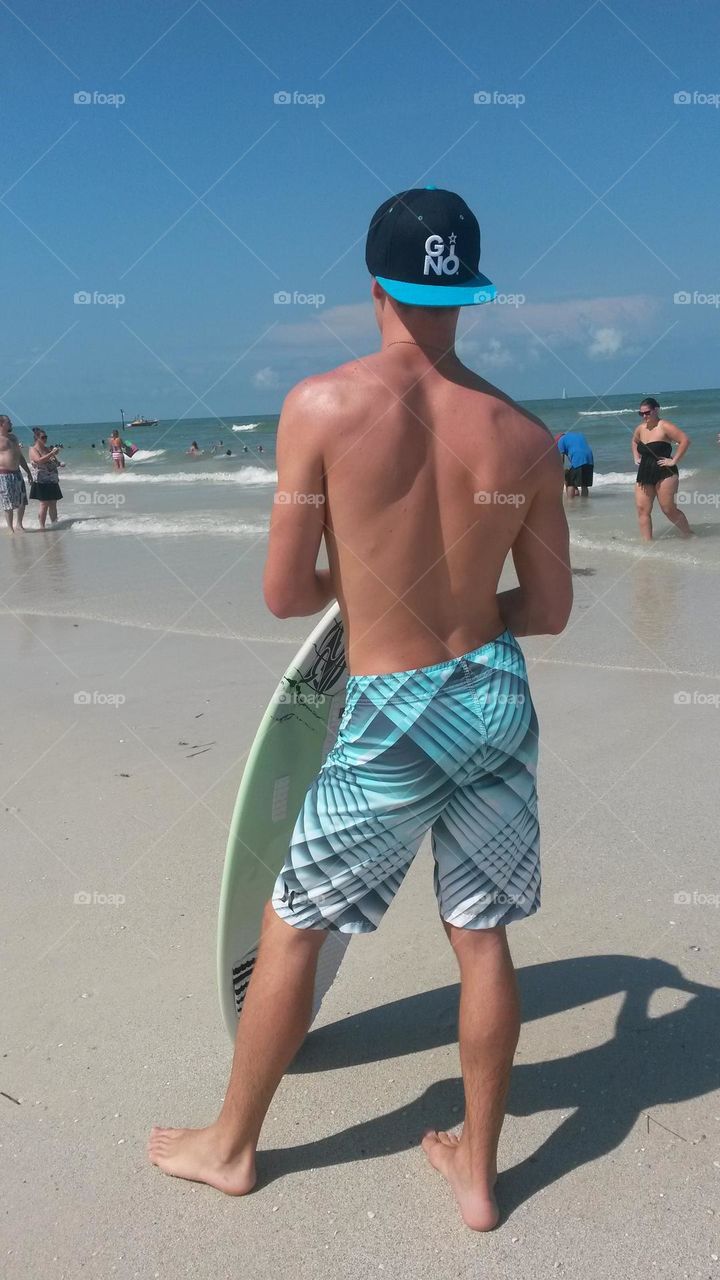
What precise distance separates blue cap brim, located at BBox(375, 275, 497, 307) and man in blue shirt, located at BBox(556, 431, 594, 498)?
1524 cm

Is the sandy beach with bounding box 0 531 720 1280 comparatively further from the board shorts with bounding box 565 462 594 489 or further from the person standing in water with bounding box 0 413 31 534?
the board shorts with bounding box 565 462 594 489

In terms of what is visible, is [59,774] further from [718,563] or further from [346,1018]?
[718,563]

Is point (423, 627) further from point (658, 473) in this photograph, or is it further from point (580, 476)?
point (580, 476)

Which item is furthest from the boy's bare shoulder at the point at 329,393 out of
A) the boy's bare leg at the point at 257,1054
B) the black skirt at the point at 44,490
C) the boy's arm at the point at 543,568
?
the black skirt at the point at 44,490

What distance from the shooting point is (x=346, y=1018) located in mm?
2781

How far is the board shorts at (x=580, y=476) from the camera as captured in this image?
16688 mm

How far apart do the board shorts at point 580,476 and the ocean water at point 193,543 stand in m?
0.35

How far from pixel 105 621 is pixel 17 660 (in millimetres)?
1284

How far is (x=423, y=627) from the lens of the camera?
1929mm

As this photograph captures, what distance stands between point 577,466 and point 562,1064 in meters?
15.0

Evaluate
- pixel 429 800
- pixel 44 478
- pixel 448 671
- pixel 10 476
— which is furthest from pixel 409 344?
pixel 44 478

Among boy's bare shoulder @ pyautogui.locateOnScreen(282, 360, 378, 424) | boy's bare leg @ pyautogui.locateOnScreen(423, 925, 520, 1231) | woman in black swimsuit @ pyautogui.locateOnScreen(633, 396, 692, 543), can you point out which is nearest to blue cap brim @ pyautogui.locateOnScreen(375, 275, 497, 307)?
boy's bare shoulder @ pyautogui.locateOnScreen(282, 360, 378, 424)

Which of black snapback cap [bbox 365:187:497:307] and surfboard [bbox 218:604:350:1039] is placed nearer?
black snapback cap [bbox 365:187:497:307]

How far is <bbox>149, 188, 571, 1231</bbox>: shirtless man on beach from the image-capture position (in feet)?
6.06
